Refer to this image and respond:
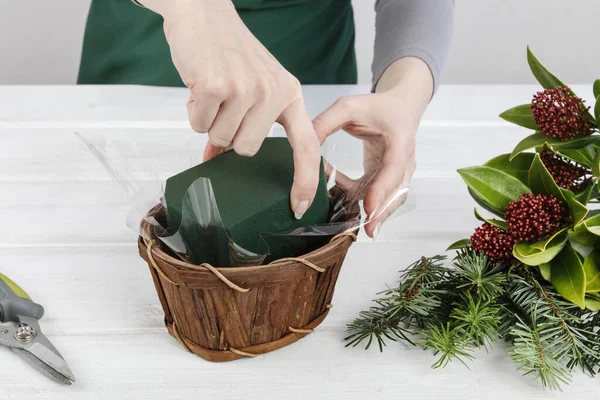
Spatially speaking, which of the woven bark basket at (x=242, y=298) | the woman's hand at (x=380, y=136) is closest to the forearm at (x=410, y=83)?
the woman's hand at (x=380, y=136)

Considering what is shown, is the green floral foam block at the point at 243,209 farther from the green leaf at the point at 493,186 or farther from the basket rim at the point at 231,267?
the green leaf at the point at 493,186

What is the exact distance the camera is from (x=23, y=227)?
0.80 meters

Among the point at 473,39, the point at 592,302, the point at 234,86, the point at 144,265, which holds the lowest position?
the point at 473,39

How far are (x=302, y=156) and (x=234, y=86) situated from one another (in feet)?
0.28

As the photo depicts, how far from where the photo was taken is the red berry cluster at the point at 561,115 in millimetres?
621

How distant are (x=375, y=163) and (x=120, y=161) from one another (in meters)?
0.28

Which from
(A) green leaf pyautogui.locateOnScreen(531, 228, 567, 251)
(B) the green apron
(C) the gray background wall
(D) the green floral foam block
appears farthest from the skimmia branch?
(C) the gray background wall

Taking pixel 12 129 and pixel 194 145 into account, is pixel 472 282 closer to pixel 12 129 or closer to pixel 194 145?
pixel 194 145

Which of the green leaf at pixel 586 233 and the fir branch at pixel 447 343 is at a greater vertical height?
Result: the green leaf at pixel 586 233

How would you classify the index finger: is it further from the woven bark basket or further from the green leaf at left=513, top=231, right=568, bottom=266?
the green leaf at left=513, top=231, right=568, bottom=266

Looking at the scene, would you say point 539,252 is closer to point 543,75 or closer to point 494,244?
point 494,244

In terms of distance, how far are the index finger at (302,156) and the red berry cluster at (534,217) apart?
173 mm

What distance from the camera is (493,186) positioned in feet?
2.05

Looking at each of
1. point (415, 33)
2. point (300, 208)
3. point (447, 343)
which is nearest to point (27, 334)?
point (300, 208)
